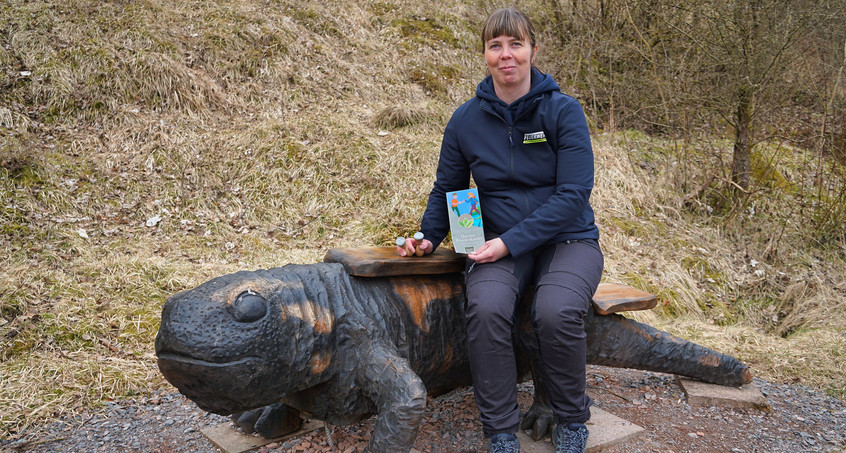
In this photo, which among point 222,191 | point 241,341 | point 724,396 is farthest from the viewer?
point 222,191

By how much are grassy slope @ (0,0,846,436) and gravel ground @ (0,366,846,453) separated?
0.82ft

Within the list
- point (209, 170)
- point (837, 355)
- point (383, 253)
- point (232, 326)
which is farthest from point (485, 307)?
point (209, 170)

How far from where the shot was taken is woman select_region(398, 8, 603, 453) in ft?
8.69

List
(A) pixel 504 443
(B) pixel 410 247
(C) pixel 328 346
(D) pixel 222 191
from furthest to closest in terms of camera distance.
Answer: (D) pixel 222 191
(B) pixel 410 247
(A) pixel 504 443
(C) pixel 328 346

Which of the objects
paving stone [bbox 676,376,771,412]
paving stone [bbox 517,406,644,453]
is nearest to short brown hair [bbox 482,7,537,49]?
paving stone [bbox 517,406,644,453]

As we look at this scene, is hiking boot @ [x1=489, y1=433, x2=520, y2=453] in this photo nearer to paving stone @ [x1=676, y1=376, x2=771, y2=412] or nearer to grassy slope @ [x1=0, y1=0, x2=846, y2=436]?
paving stone @ [x1=676, y1=376, x2=771, y2=412]

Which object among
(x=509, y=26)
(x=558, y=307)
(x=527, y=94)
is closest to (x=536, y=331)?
(x=558, y=307)

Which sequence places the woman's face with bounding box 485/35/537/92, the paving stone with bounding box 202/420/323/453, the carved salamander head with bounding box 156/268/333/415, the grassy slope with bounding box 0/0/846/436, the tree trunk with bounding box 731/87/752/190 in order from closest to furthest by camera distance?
the carved salamander head with bounding box 156/268/333/415
the woman's face with bounding box 485/35/537/92
the paving stone with bounding box 202/420/323/453
the grassy slope with bounding box 0/0/846/436
the tree trunk with bounding box 731/87/752/190

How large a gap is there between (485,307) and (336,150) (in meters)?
5.36

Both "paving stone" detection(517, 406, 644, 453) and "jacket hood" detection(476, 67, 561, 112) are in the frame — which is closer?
"jacket hood" detection(476, 67, 561, 112)

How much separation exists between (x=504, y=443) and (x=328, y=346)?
868 mm

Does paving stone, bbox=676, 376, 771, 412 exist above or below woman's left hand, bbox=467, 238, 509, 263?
below

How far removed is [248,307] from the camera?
7.59 feet

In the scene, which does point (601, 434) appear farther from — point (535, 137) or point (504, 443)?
point (535, 137)
